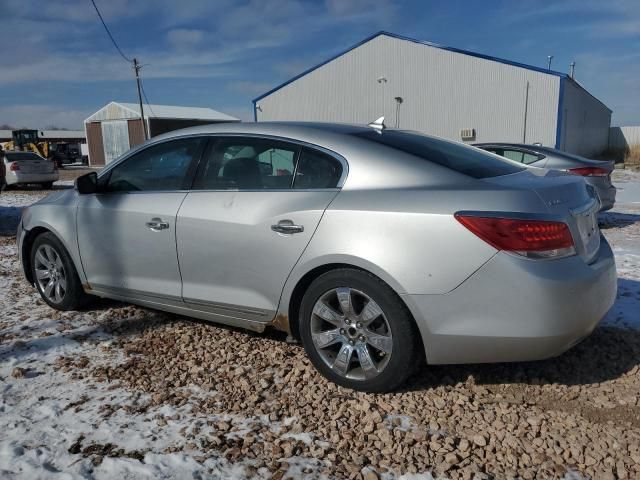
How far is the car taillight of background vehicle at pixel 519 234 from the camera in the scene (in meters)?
→ 2.69

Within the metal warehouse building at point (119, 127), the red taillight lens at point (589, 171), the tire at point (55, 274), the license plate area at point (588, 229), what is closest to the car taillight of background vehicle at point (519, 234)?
the license plate area at point (588, 229)

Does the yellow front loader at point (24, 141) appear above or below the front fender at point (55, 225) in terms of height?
above

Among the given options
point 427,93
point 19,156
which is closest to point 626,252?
point 19,156

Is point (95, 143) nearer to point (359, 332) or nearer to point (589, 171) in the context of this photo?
point (589, 171)

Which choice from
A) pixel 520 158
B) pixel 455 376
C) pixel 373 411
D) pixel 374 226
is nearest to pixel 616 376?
pixel 455 376

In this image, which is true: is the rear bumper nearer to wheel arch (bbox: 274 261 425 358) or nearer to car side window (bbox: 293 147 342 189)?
wheel arch (bbox: 274 261 425 358)

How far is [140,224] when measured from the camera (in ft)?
12.9

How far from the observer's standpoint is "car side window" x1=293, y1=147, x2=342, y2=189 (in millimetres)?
3266

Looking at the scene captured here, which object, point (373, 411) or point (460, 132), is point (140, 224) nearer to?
point (373, 411)

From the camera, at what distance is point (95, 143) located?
44.6 m

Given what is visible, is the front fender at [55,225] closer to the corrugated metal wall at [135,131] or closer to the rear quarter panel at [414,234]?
the rear quarter panel at [414,234]

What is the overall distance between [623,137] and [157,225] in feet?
141

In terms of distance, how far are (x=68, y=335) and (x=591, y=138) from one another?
36.2 meters

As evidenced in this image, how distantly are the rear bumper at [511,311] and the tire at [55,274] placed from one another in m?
3.01
